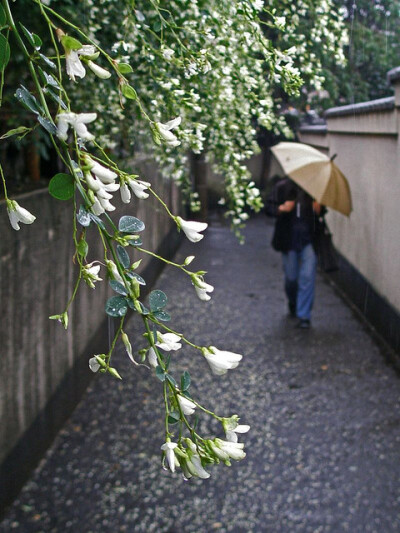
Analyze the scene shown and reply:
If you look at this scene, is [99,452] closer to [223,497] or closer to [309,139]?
[223,497]

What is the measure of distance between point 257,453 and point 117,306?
134 inches

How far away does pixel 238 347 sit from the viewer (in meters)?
6.80

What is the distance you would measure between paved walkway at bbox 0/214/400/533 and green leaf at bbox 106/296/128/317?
2609 mm

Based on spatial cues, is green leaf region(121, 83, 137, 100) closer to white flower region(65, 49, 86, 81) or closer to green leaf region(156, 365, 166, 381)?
white flower region(65, 49, 86, 81)

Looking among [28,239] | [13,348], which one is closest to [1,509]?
[13,348]

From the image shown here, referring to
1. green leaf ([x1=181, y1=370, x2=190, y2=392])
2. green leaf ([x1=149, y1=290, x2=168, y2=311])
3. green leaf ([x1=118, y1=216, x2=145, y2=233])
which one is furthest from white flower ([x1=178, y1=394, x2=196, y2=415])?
green leaf ([x1=118, y1=216, x2=145, y2=233])

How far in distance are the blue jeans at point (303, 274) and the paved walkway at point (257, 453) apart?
10.3 inches

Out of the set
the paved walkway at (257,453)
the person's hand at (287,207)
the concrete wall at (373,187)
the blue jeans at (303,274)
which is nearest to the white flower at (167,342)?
the paved walkway at (257,453)

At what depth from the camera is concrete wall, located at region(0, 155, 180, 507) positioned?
12.2 ft

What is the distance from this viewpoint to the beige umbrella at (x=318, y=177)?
276 inches

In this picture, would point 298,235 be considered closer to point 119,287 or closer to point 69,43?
point 119,287

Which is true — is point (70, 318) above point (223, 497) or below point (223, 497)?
above

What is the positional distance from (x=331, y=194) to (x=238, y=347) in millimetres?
1688

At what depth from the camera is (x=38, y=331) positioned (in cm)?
428
